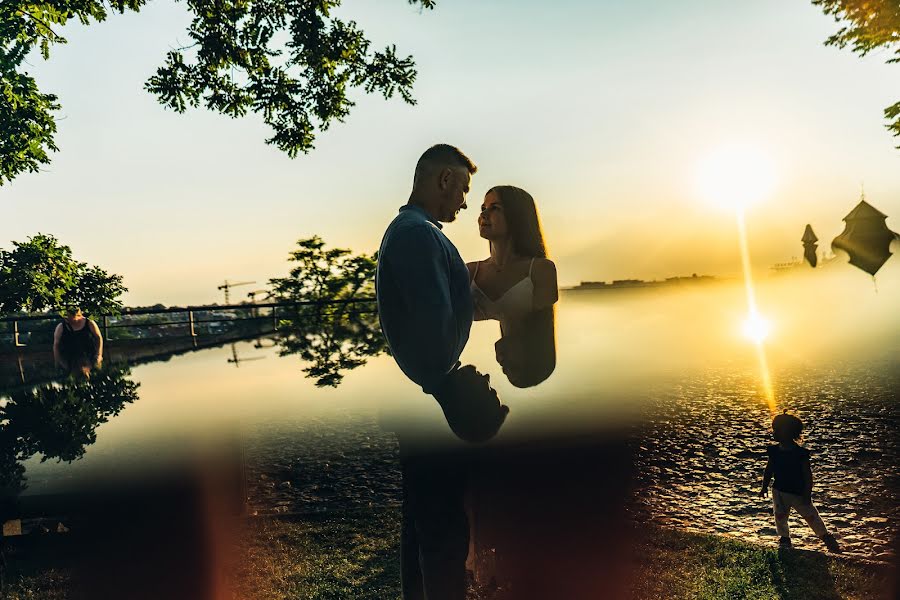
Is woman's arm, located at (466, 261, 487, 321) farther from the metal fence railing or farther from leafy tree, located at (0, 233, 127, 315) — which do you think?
the metal fence railing

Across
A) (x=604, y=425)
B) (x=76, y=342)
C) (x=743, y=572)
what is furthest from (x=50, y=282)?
(x=743, y=572)

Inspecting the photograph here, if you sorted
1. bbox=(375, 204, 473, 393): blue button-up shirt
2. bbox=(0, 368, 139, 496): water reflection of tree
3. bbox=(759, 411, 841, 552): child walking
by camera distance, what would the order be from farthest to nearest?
bbox=(0, 368, 139, 496): water reflection of tree
bbox=(759, 411, 841, 552): child walking
bbox=(375, 204, 473, 393): blue button-up shirt

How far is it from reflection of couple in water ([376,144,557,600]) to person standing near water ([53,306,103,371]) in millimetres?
13914

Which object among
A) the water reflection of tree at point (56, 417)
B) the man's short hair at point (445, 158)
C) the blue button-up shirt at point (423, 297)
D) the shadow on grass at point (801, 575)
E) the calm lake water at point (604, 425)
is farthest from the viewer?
the water reflection of tree at point (56, 417)

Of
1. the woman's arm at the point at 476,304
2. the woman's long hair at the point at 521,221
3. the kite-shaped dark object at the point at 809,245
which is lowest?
the woman's arm at the point at 476,304

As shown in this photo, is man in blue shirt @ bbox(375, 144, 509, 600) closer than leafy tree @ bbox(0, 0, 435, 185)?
Yes

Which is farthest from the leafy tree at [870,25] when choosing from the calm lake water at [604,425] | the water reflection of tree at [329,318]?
the water reflection of tree at [329,318]

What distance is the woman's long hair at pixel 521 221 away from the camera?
249 cm

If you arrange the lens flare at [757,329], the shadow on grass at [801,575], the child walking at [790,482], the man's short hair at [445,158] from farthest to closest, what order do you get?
the lens flare at [757,329]
the child walking at [790,482]
the shadow on grass at [801,575]
the man's short hair at [445,158]

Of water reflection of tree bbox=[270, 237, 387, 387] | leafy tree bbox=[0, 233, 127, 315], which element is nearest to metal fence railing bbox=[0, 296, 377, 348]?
water reflection of tree bbox=[270, 237, 387, 387]

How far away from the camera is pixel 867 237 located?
93.6ft

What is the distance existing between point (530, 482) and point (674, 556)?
75.1 inches

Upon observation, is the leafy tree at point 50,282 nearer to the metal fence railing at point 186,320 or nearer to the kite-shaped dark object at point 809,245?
the metal fence railing at point 186,320

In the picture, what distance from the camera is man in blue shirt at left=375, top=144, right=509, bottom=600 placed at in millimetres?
2170
